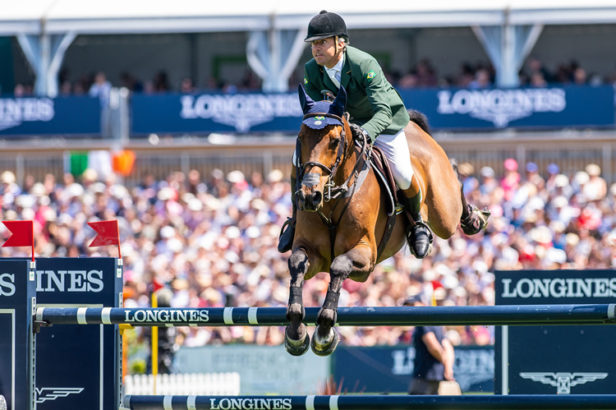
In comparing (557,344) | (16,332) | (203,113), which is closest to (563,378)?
(557,344)

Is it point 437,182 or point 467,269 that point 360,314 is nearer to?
point 437,182

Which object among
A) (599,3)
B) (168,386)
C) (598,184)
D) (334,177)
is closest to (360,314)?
(334,177)

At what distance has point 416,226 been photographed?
717 cm

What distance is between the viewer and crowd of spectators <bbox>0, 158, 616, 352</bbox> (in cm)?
1412

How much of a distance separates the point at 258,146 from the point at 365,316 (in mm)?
15095

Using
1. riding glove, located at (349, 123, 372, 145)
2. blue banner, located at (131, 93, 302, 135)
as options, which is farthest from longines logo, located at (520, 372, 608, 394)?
blue banner, located at (131, 93, 302, 135)

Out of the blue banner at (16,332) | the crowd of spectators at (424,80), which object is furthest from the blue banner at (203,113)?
the blue banner at (16,332)

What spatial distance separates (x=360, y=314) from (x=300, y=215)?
0.99 meters

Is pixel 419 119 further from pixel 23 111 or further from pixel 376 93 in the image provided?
pixel 23 111

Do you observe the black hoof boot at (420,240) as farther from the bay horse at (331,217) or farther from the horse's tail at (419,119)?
the horse's tail at (419,119)

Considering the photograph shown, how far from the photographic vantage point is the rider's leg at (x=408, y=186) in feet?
22.9

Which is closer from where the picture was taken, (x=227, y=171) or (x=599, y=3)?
(x=227, y=171)

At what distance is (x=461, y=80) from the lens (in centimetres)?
2295

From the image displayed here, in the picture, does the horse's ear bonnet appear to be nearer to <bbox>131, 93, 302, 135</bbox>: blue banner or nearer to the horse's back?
the horse's back
